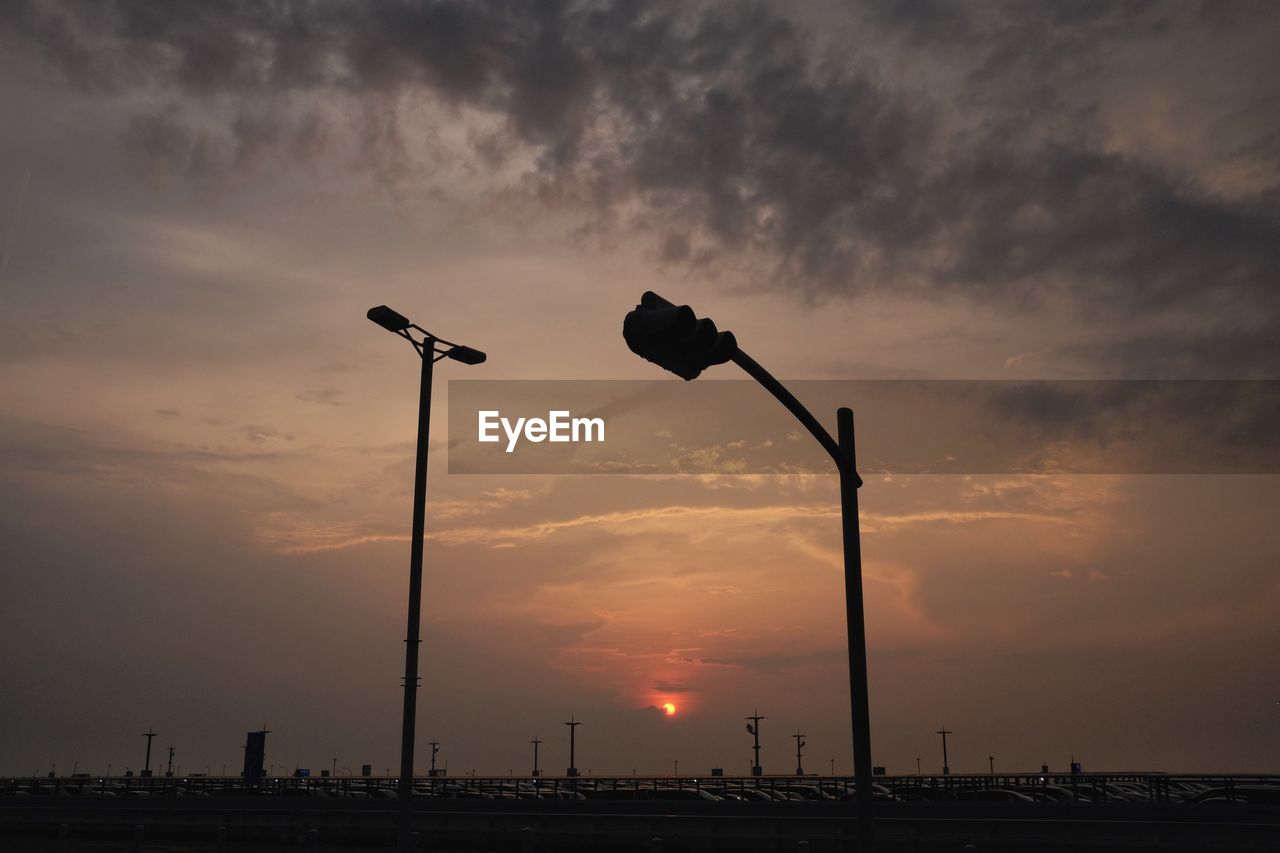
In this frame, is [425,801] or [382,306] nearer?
[382,306]

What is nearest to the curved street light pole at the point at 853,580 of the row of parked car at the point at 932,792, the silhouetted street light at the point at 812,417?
the silhouetted street light at the point at 812,417

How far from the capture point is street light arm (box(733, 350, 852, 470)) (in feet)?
28.9

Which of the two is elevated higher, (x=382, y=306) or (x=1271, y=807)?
(x=382, y=306)

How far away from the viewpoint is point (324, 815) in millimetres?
36250

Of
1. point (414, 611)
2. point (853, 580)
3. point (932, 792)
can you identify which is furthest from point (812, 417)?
point (932, 792)

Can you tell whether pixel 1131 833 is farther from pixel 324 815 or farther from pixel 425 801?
pixel 425 801

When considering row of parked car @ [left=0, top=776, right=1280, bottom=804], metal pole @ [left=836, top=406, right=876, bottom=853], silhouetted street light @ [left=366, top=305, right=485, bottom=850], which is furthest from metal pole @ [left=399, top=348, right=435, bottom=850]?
row of parked car @ [left=0, top=776, right=1280, bottom=804]

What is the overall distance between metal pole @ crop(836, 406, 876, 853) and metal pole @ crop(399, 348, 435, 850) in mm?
9140

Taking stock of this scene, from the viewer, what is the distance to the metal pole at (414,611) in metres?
17.4

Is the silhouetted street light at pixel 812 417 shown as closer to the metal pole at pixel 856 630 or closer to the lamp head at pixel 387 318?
the metal pole at pixel 856 630

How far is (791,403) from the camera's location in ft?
30.5

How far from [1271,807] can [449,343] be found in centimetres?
2938

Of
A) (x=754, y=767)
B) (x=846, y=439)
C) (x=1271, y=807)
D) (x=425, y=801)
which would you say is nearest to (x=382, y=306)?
(x=846, y=439)

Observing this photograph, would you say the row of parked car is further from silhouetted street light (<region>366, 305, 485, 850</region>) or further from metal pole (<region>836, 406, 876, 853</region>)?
metal pole (<region>836, 406, 876, 853</region>)
